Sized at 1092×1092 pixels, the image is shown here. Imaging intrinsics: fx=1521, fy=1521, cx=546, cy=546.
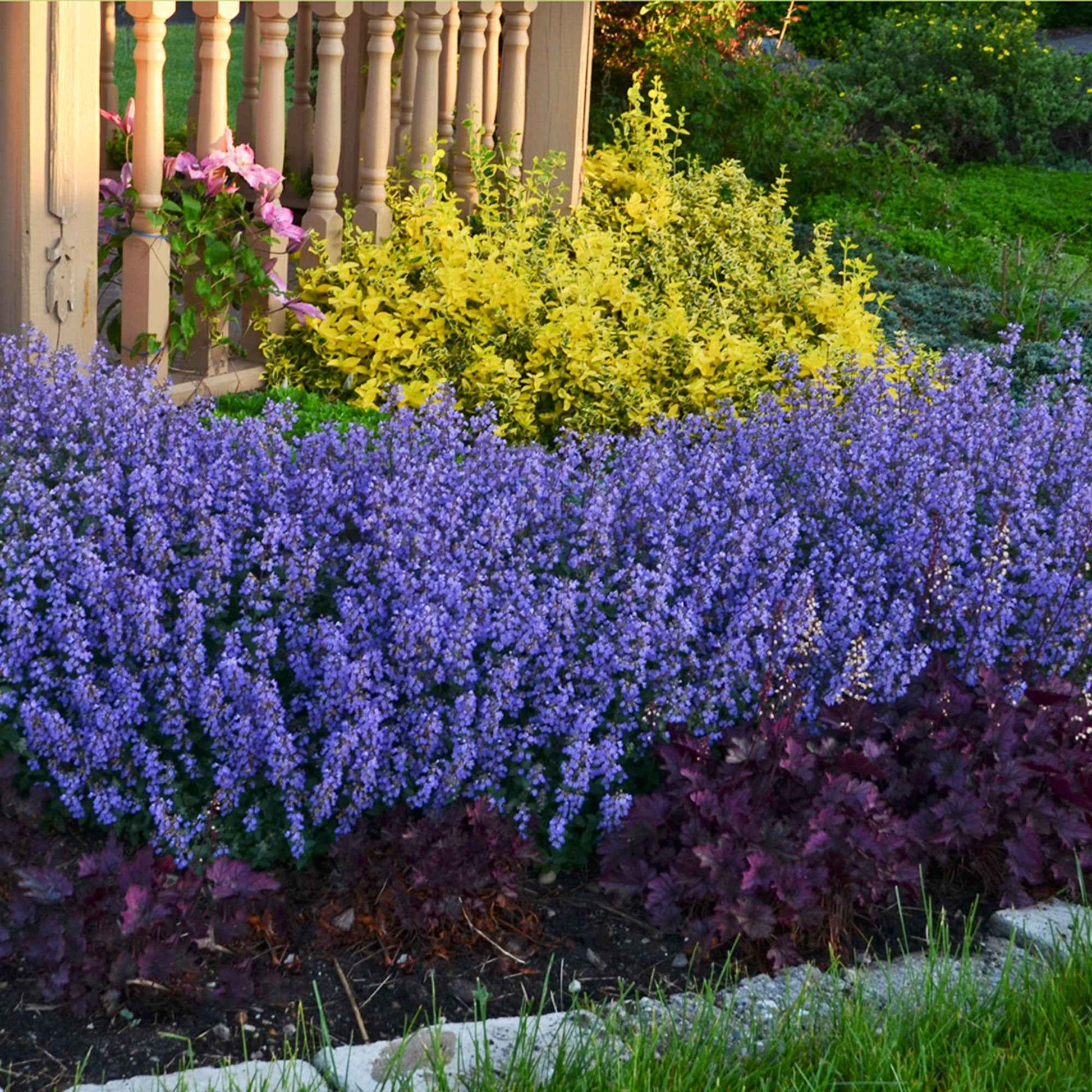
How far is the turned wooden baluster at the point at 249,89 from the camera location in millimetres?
6395

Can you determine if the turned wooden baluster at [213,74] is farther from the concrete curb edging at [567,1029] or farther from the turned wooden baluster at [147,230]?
the concrete curb edging at [567,1029]

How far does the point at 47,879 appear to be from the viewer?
2.54 meters

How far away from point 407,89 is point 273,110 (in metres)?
1.46

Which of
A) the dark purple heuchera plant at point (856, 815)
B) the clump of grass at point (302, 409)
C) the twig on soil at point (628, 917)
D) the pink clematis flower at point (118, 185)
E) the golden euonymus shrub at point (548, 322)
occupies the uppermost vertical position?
the pink clematis flower at point (118, 185)

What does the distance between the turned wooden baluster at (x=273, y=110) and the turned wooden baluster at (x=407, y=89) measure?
3.17 feet

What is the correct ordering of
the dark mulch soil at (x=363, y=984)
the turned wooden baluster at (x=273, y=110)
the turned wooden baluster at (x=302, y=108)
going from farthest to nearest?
the turned wooden baluster at (x=302, y=108) → the turned wooden baluster at (x=273, y=110) → the dark mulch soil at (x=363, y=984)

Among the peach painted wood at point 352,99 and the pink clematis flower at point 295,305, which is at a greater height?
the peach painted wood at point 352,99

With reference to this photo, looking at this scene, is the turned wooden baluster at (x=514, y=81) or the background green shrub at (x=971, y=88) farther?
the background green shrub at (x=971, y=88)

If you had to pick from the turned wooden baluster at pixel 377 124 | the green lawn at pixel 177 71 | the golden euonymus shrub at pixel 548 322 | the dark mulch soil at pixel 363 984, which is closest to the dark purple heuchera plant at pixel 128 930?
the dark mulch soil at pixel 363 984

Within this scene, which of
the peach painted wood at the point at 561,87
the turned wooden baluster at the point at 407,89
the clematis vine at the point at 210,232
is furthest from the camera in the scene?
the peach painted wood at the point at 561,87

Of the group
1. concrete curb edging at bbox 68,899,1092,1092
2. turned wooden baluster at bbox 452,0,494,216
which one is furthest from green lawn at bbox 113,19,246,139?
concrete curb edging at bbox 68,899,1092,1092

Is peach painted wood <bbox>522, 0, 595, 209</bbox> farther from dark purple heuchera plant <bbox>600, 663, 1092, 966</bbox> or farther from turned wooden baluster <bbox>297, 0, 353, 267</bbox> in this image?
dark purple heuchera plant <bbox>600, 663, 1092, 966</bbox>

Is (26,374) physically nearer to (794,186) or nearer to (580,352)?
(580,352)

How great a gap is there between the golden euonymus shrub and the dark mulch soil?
2.02 metres
